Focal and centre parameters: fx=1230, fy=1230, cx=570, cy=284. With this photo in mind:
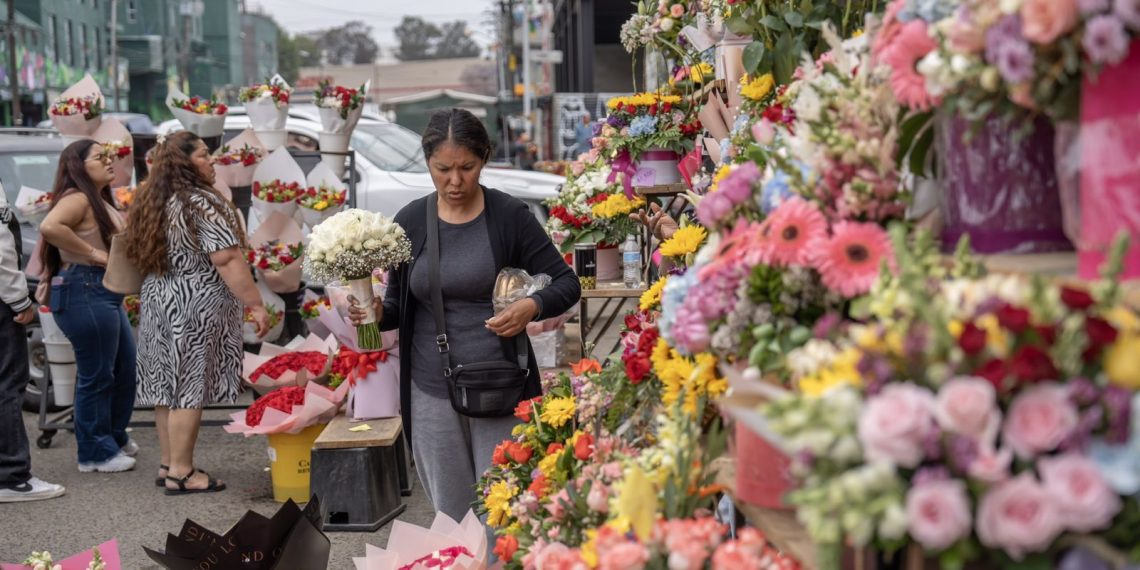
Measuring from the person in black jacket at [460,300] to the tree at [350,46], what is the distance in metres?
108

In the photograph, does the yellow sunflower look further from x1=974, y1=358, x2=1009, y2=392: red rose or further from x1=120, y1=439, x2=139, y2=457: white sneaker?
x1=120, y1=439, x2=139, y2=457: white sneaker

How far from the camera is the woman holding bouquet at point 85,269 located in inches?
250

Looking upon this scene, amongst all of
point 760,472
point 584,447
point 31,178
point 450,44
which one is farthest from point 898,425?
point 450,44

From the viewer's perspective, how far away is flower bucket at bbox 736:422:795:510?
1.97m

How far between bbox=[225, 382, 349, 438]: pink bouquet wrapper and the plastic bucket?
0.09 m

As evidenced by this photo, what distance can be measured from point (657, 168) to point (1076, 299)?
3.99 m

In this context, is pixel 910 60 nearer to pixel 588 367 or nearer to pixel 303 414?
pixel 588 367

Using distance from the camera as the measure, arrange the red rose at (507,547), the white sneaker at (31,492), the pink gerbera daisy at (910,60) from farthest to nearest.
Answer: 1. the white sneaker at (31,492)
2. the red rose at (507,547)
3. the pink gerbera daisy at (910,60)

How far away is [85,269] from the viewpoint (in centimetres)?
641

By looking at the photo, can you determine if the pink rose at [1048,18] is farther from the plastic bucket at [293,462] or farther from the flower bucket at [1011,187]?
the plastic bucket at [293,462]

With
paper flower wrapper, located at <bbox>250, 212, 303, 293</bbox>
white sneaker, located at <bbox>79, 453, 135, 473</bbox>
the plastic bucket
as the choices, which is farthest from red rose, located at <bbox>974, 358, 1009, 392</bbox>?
paper flower wrapper, located at <bbox>250, 212, 303, 293</bbox>

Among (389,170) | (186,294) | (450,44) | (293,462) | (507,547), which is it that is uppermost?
(450,44)

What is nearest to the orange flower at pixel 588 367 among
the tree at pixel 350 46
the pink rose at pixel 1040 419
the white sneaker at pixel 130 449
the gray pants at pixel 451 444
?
the gray pants at pixel 451 444

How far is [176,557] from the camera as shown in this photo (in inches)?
137
